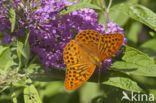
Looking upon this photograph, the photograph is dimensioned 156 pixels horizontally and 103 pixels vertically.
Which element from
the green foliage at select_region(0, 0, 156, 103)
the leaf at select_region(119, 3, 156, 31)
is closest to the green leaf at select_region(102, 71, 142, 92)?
the green foliage at select_region(0, 0, 156, 103)

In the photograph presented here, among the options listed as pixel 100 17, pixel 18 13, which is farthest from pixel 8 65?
pixel 100 17

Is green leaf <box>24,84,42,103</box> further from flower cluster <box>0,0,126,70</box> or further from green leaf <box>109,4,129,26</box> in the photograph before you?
green leaf <box>109,4,129,26</box>

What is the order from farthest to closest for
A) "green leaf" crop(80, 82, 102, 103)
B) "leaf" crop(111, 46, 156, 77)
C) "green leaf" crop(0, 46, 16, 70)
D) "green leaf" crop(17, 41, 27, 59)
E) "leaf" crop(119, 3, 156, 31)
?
"green leaf" crop(80, 82, 102, 103) → "green leaf" crop(0, 46, 16, 70) → "leaf" crop(119, 3, 156, 31) → "leaf" crop(111, 46, 156, 77) → "green leaf" crop(17, 41, 27, 59)

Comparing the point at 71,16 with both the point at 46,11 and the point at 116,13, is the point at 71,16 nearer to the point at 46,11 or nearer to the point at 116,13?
the point at 46,11

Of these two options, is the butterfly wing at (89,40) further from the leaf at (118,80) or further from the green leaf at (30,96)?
the green leaf at (30,96)

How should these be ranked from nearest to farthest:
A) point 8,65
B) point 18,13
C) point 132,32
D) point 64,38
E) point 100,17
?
point 18,13 < point 64,38 < point 8,65 < point 100,17 < point 132,32

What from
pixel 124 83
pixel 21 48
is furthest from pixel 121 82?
pixel 21 48

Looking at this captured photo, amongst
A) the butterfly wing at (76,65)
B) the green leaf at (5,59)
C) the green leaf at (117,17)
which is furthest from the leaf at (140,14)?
the green leaf at (5,59)
